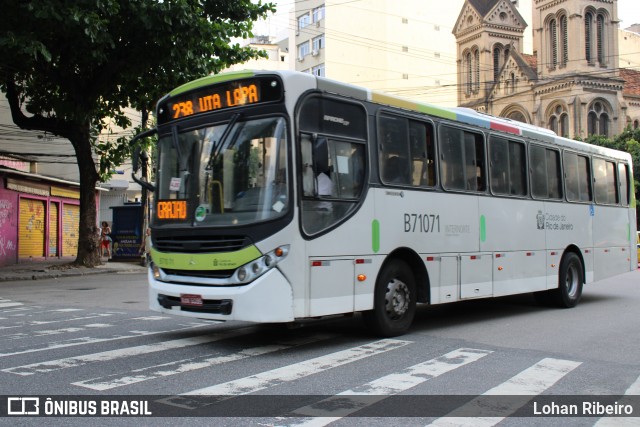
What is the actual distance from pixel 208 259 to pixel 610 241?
10.2 m

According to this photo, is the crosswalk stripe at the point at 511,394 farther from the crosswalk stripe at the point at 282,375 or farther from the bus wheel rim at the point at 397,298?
the bus wheel rim at the point at 397,298

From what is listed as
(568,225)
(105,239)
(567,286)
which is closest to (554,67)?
(105,239)

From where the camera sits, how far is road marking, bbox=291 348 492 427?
16.5 ft

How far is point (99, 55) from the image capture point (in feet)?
59.3

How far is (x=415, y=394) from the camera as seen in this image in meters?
5.62

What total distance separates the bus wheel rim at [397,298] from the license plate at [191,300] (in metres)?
2.37

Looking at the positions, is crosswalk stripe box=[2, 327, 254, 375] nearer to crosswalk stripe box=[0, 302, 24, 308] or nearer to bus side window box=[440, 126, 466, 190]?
bus side window box=[440, 126, 466, 190]

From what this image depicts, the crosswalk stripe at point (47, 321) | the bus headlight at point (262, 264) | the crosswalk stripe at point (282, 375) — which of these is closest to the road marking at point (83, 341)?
the crosswalk stripe at point (47, 321)

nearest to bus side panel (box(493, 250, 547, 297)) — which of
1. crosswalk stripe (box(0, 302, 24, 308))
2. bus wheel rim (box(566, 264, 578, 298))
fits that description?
bus wheel rim (box(566, 264, 578, 298))

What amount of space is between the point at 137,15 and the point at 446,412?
52.4ft

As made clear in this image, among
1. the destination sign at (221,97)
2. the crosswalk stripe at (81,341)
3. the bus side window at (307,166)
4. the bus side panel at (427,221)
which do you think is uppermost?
the destination sign at (221,97)

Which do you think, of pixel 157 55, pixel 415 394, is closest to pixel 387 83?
pixel 157 55

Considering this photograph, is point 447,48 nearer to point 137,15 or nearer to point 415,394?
point 137,15

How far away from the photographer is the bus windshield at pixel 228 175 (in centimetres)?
712
